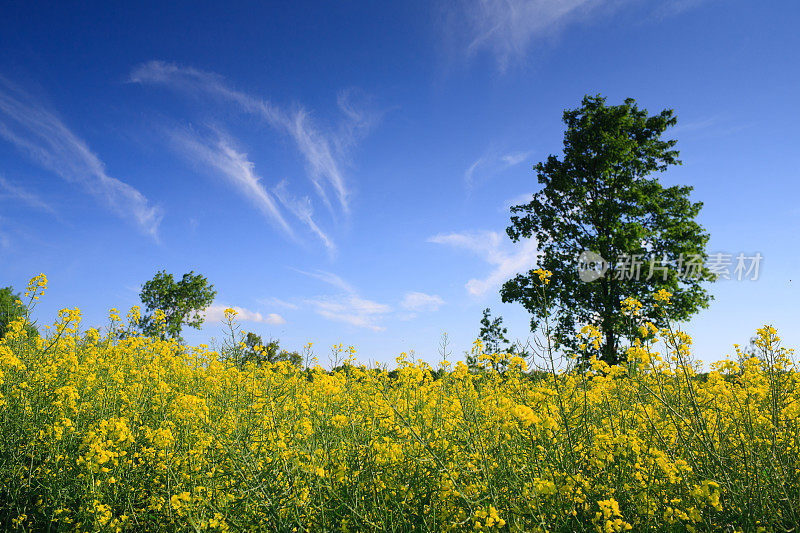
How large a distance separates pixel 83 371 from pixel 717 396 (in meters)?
7.73

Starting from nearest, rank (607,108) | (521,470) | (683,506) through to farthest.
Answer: (683,506) → (521,470) → (607,108)

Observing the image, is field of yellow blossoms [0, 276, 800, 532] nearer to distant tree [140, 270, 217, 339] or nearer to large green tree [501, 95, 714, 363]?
large green tree [501, 95, 714, 363]

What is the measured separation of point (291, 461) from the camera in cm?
303

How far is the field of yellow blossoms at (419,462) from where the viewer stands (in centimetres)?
254

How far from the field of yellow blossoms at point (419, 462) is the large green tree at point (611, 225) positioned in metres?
10.8

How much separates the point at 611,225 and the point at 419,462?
14299 mm

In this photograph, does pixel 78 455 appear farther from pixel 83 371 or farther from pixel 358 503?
pixel 358 503

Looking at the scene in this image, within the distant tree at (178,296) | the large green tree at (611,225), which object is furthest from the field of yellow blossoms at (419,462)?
the distant tree at (178,296)

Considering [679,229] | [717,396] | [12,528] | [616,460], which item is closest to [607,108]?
[679,229]

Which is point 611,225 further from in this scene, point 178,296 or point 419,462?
point 178,296

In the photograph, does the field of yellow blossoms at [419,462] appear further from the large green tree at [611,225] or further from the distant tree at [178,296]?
the distant tree at [178,296]

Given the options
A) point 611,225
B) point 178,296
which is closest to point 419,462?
point 611,225

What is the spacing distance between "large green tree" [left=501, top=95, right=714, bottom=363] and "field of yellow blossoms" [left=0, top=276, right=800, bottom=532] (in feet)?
35.4

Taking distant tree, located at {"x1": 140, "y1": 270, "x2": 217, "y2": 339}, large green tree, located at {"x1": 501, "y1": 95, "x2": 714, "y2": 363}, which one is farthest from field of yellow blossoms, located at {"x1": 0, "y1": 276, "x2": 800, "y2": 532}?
distant tree, located at {"x1": 140, "y1": 270, "x2": 217, "y2": 339}
